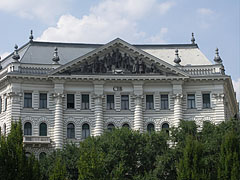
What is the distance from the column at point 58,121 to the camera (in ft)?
266

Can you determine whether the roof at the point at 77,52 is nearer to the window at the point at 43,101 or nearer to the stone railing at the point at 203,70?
the stone railing at the point at 203,70

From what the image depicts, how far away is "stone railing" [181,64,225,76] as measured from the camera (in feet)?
277

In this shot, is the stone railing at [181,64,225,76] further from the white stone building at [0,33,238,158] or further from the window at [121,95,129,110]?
the window at [121,95,129,110]

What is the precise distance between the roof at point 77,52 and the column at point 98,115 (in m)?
7.83

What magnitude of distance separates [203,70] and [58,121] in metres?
18.9

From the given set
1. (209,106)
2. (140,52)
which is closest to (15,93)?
(140,52)

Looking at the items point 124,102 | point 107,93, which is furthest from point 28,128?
point 124,102

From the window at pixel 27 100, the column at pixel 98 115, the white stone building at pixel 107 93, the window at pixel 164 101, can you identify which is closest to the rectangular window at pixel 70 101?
the white stone building at pixel 107 93

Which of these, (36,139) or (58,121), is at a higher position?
(58,121)

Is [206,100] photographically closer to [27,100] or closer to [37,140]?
[37,140]

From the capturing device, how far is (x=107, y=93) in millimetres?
83812

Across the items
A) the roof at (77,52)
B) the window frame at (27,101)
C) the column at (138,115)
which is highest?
the roof at (77,52)

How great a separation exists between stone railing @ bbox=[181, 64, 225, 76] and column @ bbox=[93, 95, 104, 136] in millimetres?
11133

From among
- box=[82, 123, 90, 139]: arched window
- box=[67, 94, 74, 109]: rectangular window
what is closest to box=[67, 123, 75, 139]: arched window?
box=[82, 123, 90, 139]: arched window
